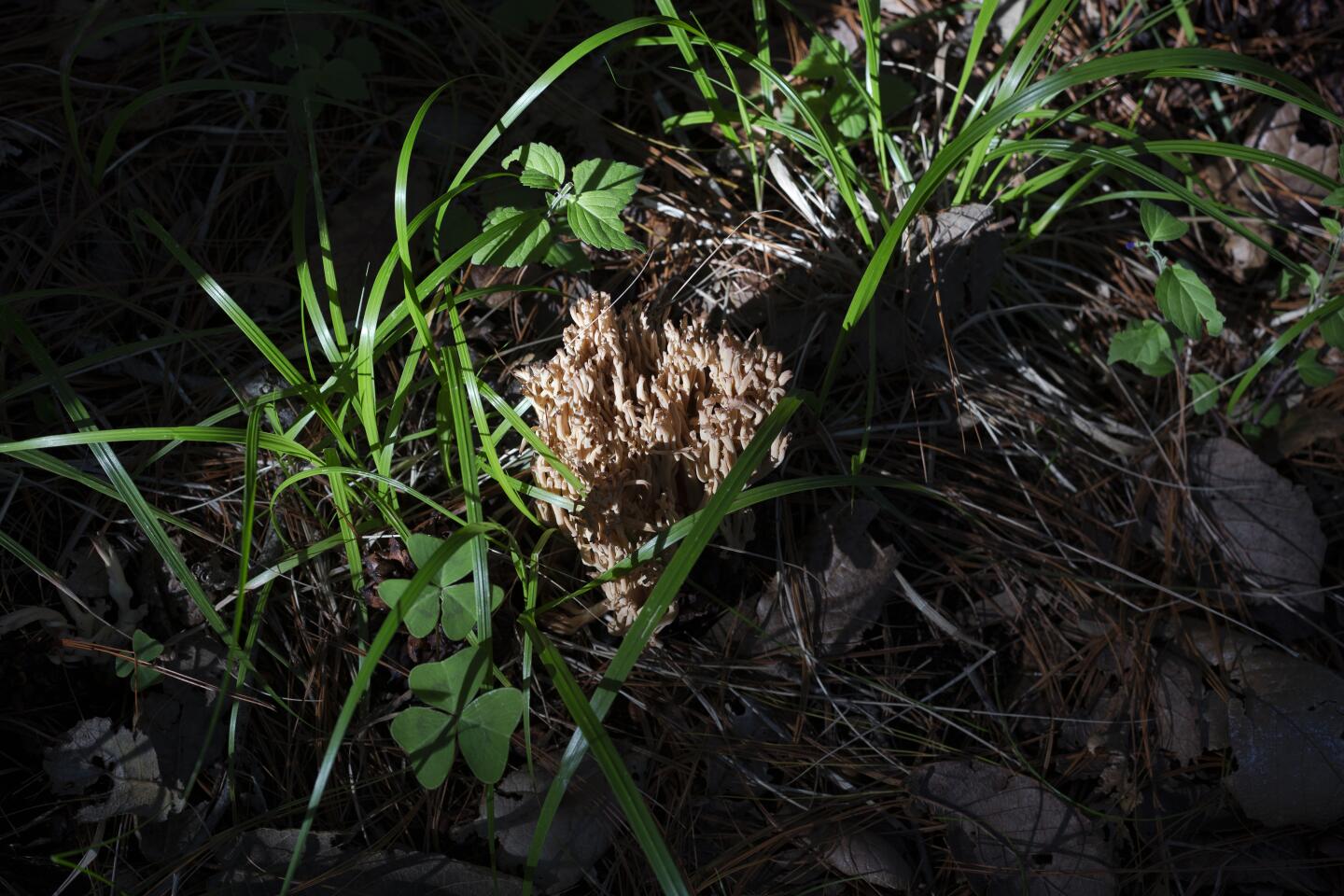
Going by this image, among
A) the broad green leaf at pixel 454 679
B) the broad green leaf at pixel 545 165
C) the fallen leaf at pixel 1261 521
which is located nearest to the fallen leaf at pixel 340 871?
the broad green leaf at pixel 454 679

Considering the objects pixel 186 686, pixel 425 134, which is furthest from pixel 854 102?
pixel 186 686

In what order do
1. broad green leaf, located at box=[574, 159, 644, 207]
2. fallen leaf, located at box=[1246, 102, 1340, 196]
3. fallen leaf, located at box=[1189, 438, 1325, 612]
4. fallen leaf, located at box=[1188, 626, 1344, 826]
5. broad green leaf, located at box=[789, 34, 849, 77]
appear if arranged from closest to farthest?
fallen leaf, located at box=[1188, 626, 1344, 826] → broad green leaf, located at box=[574, 159, 644, 207] → fallen leaf, located at box=[1189, 438, 1325, 612] → broad green leaf, located at box=[789, 34, 849, 77] → fallen leaf, located at box=[1246, 102, 1340, 196]

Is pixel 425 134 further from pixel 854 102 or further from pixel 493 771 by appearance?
pixel 493 771

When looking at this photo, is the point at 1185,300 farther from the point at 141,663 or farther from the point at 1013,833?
the point at 141,663

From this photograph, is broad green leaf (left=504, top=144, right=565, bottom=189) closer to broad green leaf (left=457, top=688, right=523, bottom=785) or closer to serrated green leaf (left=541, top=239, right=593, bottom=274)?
serrated green leaf (left=541, top=239, right=593, bottom=274)

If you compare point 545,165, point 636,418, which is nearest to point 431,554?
point 636,418

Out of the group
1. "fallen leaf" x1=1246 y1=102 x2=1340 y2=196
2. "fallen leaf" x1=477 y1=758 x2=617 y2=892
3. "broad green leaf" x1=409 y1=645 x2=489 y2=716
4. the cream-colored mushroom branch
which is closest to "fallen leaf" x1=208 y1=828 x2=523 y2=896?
"fallen leaf" x1=477 y1=758 x2=617 y2=892
